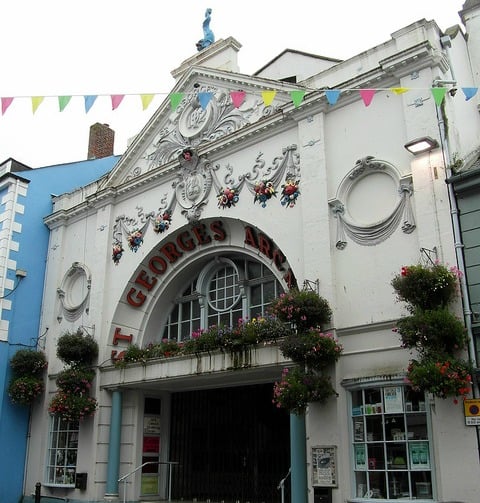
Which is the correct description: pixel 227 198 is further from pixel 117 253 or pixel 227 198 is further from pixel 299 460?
pixel 299 460

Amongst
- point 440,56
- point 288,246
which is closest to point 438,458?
point 288,246

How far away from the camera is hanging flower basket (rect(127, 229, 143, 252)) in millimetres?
15508

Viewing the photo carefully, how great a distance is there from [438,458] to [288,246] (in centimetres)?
489

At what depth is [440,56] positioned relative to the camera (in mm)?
10875

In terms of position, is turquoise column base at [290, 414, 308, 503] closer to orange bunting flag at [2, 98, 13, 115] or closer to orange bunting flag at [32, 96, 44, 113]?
orange bunting flag at [32, 96, 44, 113]

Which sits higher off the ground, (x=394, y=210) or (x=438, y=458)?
(x=394, y=210)

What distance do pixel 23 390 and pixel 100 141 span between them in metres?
9.51

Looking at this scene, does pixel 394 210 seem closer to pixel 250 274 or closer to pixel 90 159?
pixel 250 274

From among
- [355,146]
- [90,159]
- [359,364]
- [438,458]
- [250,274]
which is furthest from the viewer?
[90,159]

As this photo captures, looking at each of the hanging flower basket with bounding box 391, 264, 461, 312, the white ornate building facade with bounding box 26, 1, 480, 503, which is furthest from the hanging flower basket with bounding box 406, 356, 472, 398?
the hanging flower basket with bounding box 391, 264, 461, 312

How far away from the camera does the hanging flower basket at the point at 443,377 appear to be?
8.60m

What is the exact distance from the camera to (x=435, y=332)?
883 centimetres

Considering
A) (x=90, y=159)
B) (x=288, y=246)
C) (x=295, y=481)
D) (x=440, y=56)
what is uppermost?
(x=90, y=159)

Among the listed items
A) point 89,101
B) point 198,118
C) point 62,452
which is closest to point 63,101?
point 89,101
